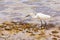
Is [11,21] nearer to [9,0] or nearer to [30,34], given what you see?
[30,34]

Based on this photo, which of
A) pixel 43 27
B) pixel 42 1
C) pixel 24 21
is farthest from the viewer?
pixel 42 1

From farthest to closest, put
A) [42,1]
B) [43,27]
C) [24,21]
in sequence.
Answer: [42,1] → [24,21] → [43,27]

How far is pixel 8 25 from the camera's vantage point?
2.62 meters

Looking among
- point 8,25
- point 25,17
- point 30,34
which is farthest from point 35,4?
point 30,34

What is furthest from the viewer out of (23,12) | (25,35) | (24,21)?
(23,12)

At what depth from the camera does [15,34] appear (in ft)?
7.76

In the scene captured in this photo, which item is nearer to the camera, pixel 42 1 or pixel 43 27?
pixel 43 27

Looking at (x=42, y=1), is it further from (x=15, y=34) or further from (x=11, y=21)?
(x=15, y=34)

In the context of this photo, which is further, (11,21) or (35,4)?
(35,4)

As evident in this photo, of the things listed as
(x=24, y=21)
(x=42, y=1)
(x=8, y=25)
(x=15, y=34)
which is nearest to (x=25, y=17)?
(x=24, y=21)

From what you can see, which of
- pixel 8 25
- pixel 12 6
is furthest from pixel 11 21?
pixel 12 6

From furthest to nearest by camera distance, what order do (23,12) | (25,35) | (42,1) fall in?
(42,1) < (23,12) < (25,35)

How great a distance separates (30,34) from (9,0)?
180 centimetres

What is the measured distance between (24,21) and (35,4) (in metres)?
0.97
